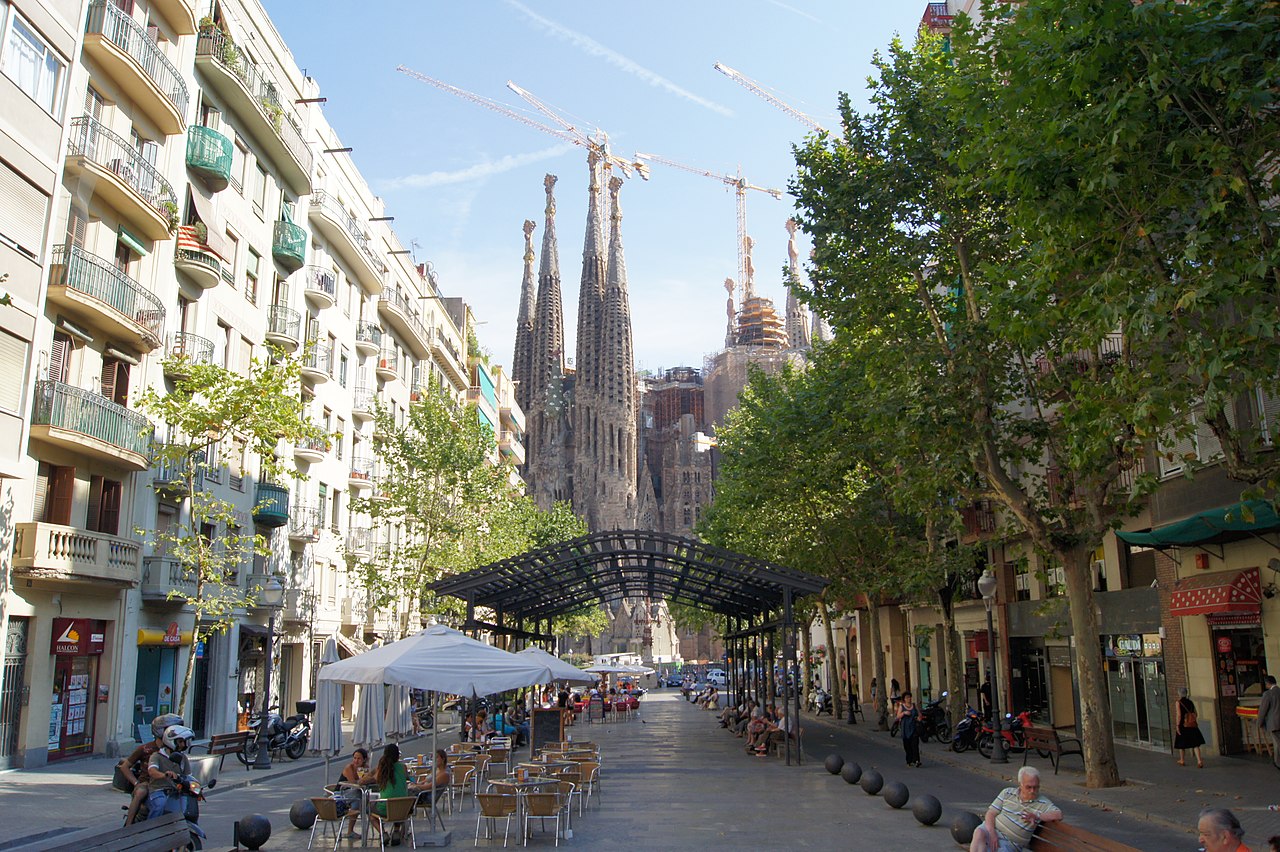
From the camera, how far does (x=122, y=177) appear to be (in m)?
22.7

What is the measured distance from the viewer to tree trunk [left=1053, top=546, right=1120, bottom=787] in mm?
17078

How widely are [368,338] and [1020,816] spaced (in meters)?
38.0

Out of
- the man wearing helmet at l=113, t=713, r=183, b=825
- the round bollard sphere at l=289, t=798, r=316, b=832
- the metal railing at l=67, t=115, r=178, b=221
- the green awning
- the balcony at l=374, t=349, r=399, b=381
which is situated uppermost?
the balcony at l=374, t=349, r=399, b=381

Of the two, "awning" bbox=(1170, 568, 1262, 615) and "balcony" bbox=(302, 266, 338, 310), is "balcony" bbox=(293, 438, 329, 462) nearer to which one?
"balcony" bbox=(302, 266, 338, 310)

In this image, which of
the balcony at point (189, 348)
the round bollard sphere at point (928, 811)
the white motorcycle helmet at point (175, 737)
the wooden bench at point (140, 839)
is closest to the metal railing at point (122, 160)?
the balcony at point (189, 348)

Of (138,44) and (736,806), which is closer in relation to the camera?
(736,806)

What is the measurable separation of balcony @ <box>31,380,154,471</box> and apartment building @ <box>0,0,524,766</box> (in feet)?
0.21

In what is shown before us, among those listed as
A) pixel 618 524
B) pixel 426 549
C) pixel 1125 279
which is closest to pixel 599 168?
pixel 618 524

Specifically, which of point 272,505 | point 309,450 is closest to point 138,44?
point 272,505

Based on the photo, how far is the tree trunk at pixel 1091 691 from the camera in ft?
56.0

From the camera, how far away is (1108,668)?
26.8 m

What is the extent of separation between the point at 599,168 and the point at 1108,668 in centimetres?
14410

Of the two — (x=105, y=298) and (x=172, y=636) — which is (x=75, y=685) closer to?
(x=172, y=636)

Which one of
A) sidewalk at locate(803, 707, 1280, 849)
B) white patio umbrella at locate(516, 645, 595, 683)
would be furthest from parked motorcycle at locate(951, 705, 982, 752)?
white patio umbrella at locate(516, 645, 595, 683)
